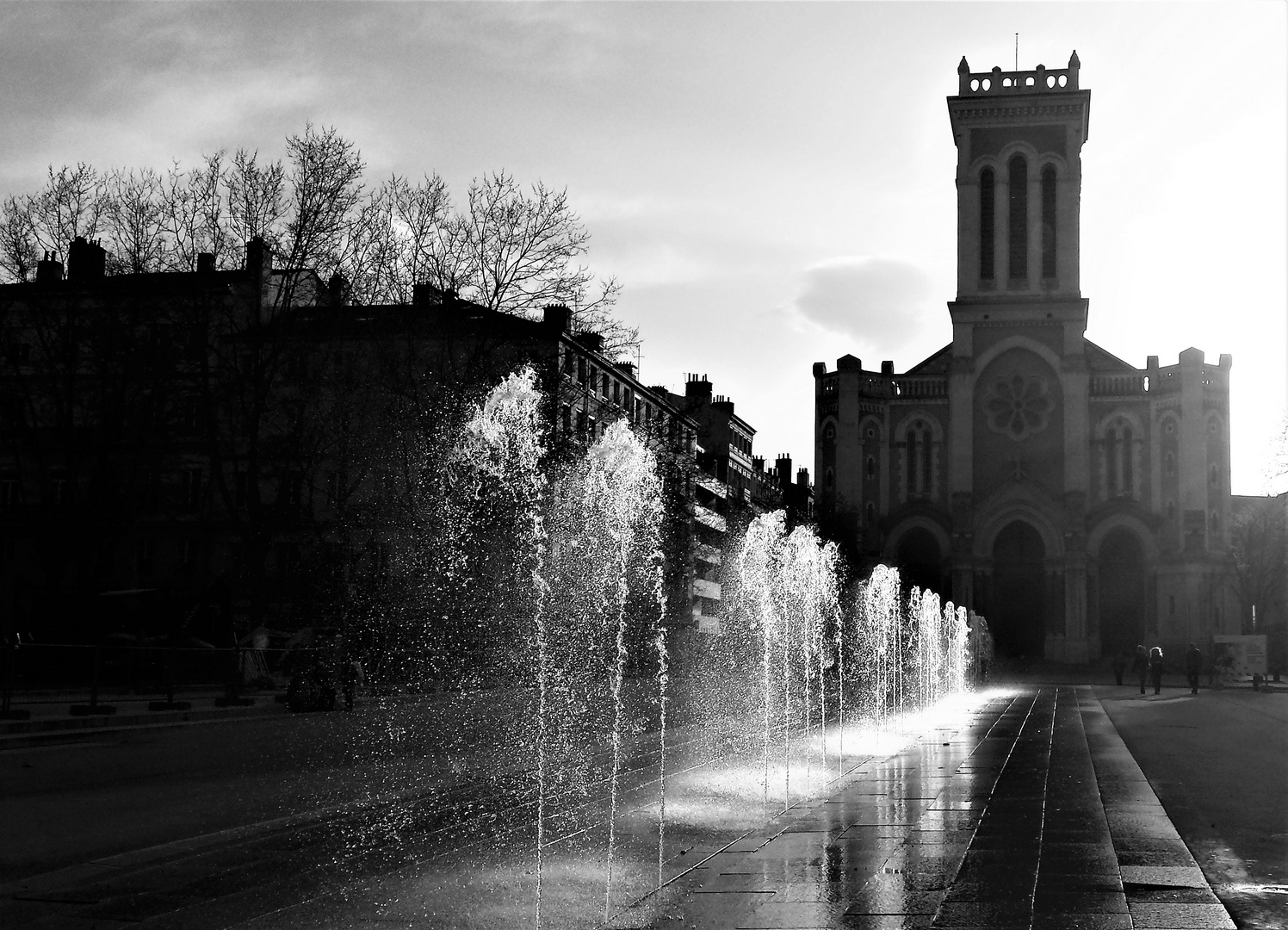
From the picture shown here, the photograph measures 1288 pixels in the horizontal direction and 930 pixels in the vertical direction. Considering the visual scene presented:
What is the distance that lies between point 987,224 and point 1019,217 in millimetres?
1681

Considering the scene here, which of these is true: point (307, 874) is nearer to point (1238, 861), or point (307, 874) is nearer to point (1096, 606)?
point (1238, 861)

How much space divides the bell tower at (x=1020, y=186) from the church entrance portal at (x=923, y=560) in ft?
40.9

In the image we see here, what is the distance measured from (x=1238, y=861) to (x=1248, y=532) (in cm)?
8937

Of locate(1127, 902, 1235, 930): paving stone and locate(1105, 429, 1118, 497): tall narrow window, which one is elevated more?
locate(1105, 429, 1118, 497): tall narrow window

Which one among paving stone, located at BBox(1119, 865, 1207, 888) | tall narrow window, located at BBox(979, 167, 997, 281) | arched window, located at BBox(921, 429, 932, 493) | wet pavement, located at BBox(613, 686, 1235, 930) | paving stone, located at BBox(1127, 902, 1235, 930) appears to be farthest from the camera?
arched window, located at BBox(921, 429, 932, 493)

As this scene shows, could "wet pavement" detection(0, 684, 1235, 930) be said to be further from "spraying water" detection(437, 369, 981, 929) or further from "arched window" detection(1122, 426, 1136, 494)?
"arched window" detection(1122, 426, 1136, 494)

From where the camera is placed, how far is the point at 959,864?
972 cm

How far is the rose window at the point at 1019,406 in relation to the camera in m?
71.5

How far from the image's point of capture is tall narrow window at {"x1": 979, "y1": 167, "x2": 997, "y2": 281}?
238ft

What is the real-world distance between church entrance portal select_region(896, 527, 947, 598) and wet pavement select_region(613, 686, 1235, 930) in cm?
5443

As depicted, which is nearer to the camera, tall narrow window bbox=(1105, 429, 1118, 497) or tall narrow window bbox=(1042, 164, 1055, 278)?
tall narrow window bbox=(1105, 429, 1118, 497)

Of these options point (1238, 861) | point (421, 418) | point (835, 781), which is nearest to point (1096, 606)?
point (421, 418)

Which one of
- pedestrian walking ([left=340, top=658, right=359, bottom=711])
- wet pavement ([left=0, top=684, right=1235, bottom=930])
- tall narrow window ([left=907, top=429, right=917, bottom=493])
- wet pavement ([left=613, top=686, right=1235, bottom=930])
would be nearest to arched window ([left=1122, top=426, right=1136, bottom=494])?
tall narrow window ([left=907, top=429, right=917, bottom=493])

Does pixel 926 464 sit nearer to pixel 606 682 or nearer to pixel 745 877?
pixel 606 682
